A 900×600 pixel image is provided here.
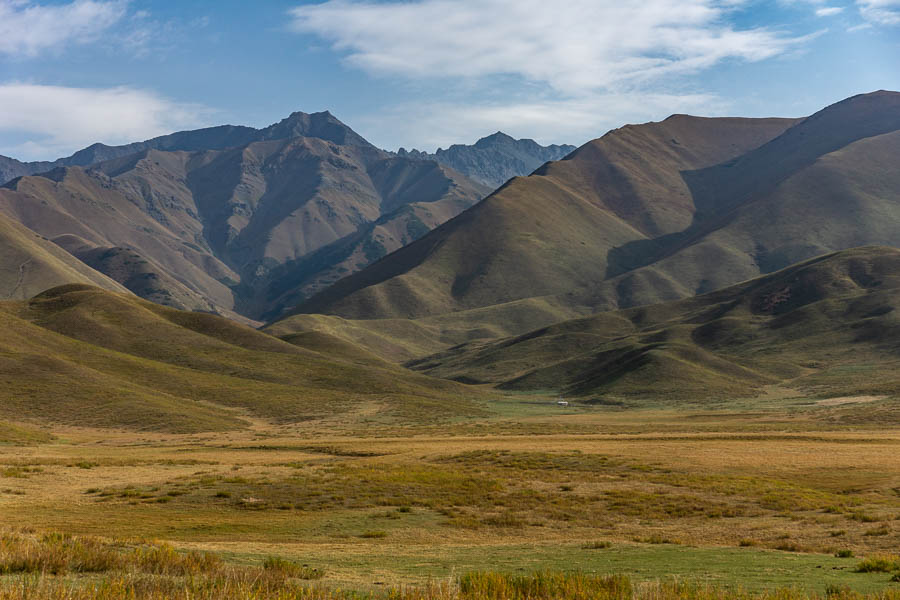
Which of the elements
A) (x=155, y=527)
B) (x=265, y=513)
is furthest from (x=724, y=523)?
(x=155, y=527)

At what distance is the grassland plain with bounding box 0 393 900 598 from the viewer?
21234mm

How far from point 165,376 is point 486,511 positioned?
112m

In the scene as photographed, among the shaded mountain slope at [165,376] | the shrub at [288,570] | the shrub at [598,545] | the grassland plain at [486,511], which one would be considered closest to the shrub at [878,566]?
the grassland plain at [486,511]

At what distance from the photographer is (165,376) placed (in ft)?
454

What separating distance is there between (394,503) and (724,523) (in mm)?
16133

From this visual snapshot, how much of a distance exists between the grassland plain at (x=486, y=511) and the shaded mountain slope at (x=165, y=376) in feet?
113

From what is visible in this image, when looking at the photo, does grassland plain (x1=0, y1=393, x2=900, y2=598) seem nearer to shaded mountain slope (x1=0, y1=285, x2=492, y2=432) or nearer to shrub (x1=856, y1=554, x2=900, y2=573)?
shrub (x1=856, y1=554, x2=900, y2=573)

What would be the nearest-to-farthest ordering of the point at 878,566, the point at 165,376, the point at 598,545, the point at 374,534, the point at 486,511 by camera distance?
the point at 878,566
the point at 598,545
the point at 374,534
the point at 486,511
the point at 165,376

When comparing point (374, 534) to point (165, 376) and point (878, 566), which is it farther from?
point (165, 376)

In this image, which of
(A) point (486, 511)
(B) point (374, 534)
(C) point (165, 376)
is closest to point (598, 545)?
(B) point (374, 534)

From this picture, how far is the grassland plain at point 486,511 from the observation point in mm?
21234

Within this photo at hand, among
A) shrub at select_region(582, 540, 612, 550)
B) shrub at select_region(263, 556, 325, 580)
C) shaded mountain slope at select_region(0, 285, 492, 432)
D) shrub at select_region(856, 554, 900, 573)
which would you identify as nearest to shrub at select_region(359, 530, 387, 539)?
shrub at select_region(582, 540, 612, 550)

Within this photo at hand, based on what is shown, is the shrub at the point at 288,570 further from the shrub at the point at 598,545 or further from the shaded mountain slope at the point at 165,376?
the shaded mountain slope at the point at 165,376

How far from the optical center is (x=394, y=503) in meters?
40.8
